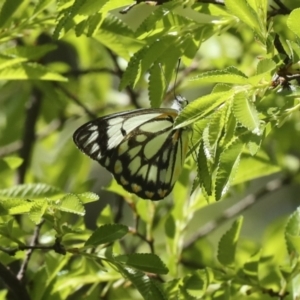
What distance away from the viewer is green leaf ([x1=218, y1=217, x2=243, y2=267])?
4.88 feet

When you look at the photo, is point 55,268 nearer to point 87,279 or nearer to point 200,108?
point 87,279

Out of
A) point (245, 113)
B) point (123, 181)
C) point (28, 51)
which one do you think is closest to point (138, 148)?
point (123, 181)

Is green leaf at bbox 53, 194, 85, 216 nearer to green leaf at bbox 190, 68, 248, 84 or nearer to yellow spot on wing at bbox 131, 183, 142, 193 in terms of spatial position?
green leaf at bbox 190, 68, 248, 84

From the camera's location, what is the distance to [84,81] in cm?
272

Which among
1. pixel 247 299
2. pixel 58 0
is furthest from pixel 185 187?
pixel 58 0

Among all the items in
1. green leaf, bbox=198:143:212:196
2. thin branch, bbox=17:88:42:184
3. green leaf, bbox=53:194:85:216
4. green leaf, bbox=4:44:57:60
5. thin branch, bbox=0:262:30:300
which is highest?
green leaf, bbox=4:44:57:60

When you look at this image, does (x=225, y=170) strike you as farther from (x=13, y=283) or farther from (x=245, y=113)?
(x=13, y=283)

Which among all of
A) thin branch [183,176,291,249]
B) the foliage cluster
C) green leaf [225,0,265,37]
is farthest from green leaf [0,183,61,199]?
thin branch [183,176,291,249]

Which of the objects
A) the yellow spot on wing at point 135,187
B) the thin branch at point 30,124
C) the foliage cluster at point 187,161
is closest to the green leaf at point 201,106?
the foliage cluster at point 187,161

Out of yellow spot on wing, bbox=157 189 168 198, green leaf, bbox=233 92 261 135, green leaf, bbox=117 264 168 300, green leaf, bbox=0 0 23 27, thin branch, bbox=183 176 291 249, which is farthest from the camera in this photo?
thin branch, bbox=183 176 291 249

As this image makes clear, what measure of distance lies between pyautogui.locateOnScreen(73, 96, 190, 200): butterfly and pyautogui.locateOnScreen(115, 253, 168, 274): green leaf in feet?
1.01

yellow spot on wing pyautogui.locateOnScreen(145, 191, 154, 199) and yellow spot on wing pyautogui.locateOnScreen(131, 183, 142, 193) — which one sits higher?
yellow spot on wing pyautogui.locateOnScreen(131, 183, 142, 193)

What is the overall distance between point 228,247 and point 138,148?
38 centimetres

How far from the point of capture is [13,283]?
4.32ft
